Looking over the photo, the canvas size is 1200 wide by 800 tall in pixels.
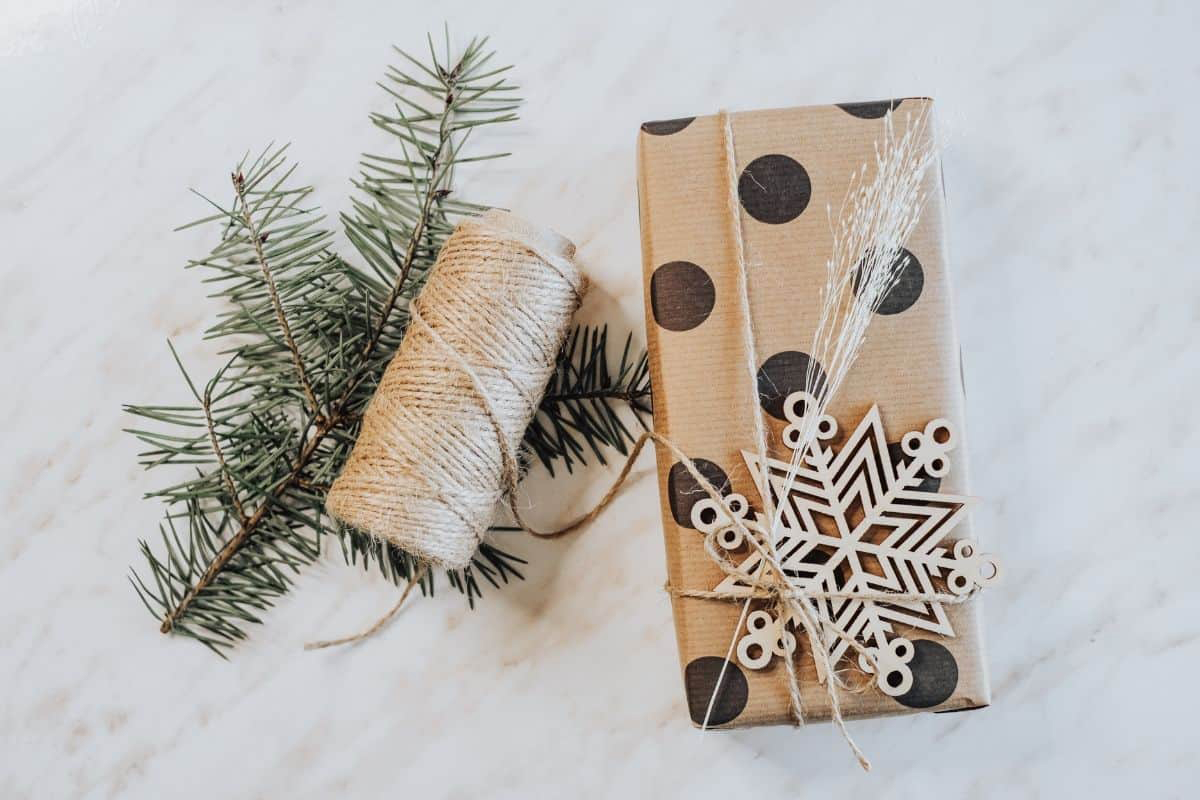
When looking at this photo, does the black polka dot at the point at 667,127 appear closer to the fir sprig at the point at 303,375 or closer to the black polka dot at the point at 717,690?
the fir sprig at the point at 303,375

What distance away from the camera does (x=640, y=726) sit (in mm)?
825

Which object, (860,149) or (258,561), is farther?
(258,561)

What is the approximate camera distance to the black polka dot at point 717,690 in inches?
26.5

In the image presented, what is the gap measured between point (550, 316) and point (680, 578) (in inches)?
9.0

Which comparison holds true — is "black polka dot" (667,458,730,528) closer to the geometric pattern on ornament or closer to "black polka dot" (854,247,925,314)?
the geometric pattern on ornament

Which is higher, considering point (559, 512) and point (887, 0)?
point (887, 0)

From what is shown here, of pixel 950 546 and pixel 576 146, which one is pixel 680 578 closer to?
pixel 950 546

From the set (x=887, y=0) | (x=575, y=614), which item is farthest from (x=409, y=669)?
(x=887, y=0)

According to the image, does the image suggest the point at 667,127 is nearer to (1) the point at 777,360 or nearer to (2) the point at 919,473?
(1) the point at 777,360

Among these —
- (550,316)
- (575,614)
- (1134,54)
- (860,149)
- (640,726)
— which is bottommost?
(640,726)

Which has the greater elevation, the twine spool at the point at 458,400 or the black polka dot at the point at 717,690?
the twine spool at the point at 458,400

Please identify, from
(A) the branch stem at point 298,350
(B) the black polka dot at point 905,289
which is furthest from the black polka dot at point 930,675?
(A) the branch stem at point 298,350

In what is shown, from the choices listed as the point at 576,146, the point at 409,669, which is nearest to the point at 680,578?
the point at 409,669

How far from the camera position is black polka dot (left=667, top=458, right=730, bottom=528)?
2.23 feet
